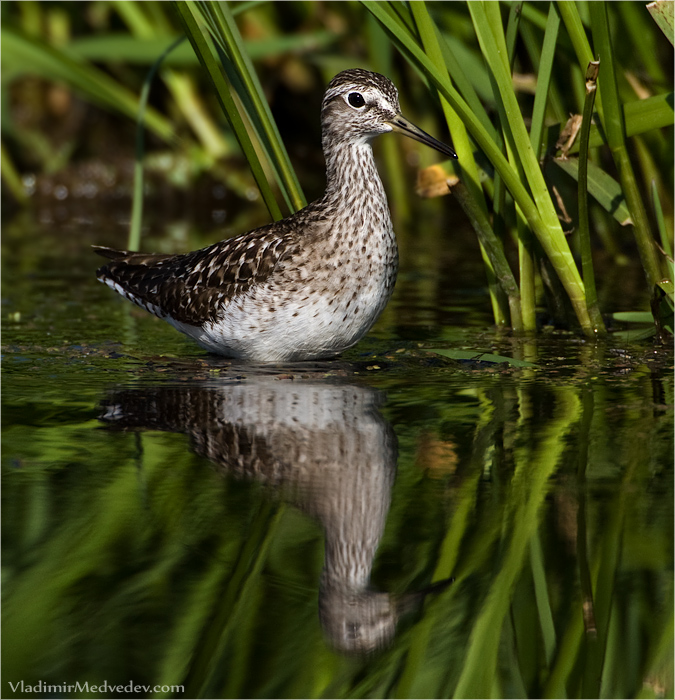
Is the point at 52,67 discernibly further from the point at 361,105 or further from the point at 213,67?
the point at 213,67

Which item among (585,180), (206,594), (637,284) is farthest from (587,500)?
(637,284)

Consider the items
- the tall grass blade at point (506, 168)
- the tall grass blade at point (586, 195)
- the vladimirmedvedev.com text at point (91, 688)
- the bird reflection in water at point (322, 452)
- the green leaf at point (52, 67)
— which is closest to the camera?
the vladimirmedvedev.com text at point (91, 688)

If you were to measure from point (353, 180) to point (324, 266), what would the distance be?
1.99ft

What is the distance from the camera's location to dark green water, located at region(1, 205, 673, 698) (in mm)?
3357

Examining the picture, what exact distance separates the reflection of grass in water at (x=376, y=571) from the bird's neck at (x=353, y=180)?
1.82 m

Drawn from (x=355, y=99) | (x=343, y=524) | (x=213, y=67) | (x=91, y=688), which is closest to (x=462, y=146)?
(x=355, y=99)

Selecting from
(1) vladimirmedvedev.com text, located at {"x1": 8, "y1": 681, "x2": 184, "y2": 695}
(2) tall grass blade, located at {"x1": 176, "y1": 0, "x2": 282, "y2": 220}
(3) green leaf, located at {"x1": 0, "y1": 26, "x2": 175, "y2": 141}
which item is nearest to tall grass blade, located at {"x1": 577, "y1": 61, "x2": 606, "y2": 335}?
(2) tall grass blade, located at {"x1": 176, "y1": 0, "x2": 282, "y2": 220}

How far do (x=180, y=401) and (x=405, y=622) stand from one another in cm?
259

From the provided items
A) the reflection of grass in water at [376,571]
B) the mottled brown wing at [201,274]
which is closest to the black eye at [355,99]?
the mottled brown wing at [201,274]

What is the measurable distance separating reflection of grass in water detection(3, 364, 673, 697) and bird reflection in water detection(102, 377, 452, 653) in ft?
0.29

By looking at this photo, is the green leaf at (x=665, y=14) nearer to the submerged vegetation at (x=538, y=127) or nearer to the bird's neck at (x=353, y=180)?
the submerged vegetation at (x=538, y=127)

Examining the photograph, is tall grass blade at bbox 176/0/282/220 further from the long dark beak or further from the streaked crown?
the long dark beak

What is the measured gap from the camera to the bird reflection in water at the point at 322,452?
365cm

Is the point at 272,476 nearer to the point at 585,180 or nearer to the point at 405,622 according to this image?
the point at 405,622
